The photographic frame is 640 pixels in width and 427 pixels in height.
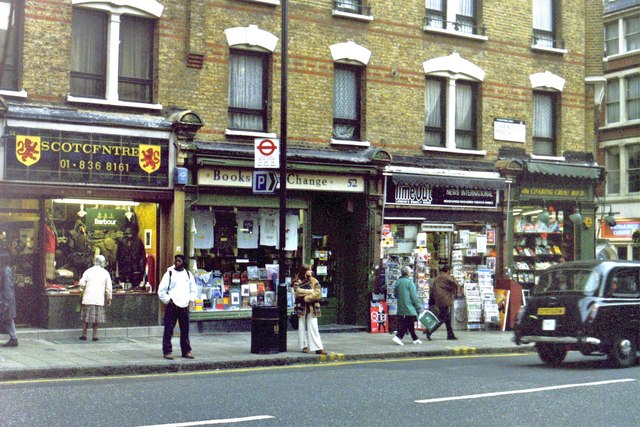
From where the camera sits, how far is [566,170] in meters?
26.1

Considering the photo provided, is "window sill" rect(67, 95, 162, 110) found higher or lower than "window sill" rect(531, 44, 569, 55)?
lower

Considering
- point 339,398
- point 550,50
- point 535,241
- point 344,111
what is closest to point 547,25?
point 550,50

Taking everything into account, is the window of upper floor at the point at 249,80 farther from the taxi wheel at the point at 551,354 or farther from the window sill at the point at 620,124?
the window sill at the point at 620,124

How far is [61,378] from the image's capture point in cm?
1362

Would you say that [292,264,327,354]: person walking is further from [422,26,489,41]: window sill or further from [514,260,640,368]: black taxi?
[422,26,489,41]: window sill

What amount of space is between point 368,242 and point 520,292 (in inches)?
170

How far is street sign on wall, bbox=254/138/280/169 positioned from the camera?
1738cm

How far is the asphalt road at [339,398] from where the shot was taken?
31.8ft

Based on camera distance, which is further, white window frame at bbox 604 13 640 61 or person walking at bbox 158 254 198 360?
white window frame at bbox 604 13 640 61

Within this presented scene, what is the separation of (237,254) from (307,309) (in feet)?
14.6

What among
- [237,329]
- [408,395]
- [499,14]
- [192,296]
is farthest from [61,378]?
[499,14]

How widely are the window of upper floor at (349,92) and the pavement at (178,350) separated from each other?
4.69 metres

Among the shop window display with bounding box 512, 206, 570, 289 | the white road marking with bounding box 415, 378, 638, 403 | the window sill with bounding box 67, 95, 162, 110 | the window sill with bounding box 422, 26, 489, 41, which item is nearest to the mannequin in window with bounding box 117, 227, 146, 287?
the window sill with bounding box 67, 95, 162, 110

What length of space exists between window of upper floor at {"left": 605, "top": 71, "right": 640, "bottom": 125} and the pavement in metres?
27.4
